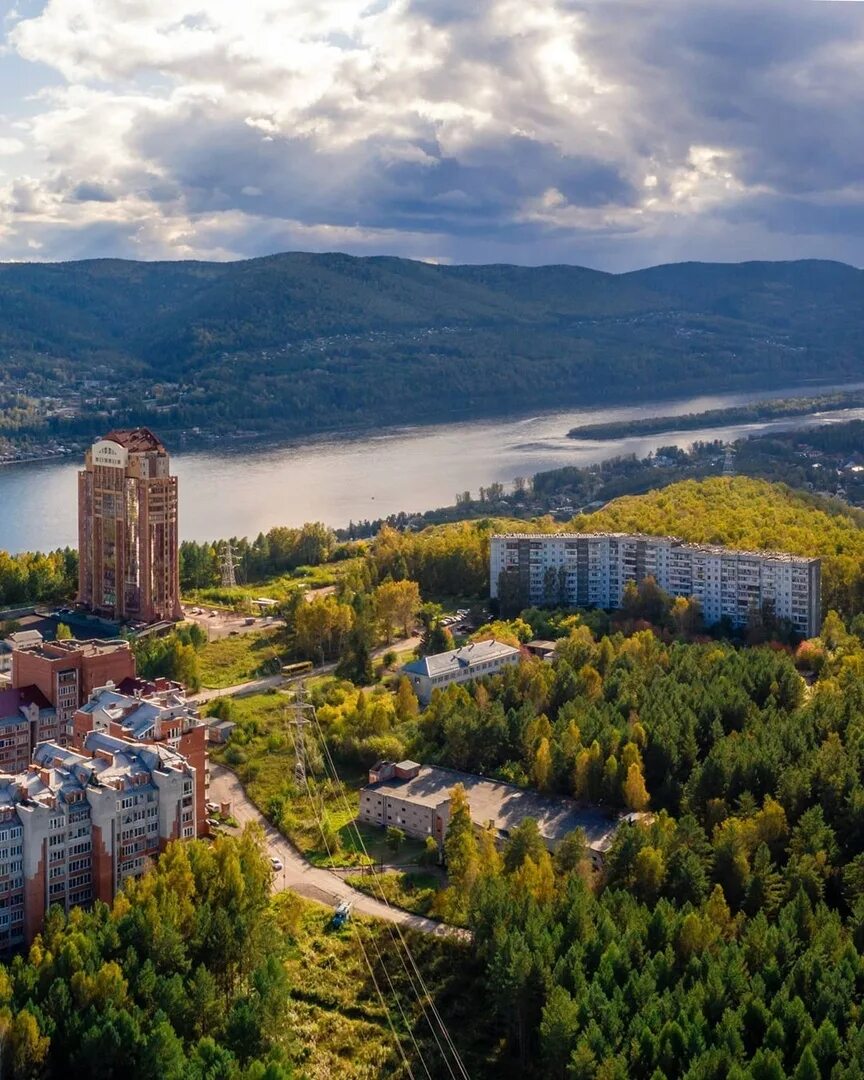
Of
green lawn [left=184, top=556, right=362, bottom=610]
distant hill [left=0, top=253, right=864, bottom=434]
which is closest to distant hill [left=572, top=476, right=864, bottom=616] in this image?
green lawn [left=184, top=556, right=362, bottom=610]

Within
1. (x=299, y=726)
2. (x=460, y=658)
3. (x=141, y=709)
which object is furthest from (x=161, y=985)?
(x=460, y=658)

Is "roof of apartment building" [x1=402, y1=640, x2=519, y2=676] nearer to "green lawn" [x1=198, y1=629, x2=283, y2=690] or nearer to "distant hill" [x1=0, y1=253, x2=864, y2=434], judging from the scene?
"green lawn" [x1=198, y1=629, x2=283, y2=690]

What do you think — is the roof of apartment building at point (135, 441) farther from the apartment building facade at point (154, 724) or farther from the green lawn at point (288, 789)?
the apartment building facade at point (154, 724)

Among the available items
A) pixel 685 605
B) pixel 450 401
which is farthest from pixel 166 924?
pixel 450 401

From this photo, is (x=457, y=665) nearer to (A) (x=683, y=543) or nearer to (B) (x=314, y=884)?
(B) (x=314, y=884)

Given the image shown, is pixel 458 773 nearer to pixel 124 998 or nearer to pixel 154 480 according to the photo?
pixel 124 998

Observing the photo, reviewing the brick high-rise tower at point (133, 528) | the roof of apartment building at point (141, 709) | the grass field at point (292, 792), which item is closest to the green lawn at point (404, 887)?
the grass field at point (292, 792)
